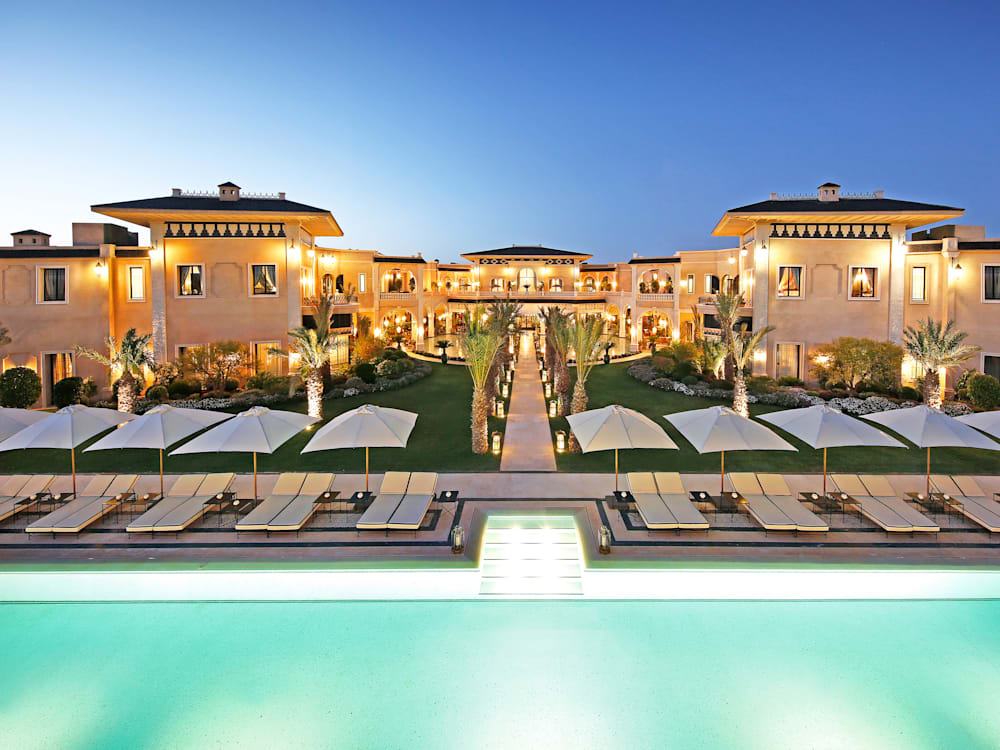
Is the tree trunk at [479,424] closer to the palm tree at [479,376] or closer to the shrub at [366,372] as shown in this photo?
A: the palm tree at [479,376]

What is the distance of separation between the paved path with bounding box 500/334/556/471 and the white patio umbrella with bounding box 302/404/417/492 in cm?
350

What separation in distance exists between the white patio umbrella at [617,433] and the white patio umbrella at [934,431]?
449cm

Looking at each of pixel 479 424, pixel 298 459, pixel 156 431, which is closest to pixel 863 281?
pixel 479 424

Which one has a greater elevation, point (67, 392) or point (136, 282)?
point (136, 282)

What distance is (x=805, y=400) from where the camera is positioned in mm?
22531

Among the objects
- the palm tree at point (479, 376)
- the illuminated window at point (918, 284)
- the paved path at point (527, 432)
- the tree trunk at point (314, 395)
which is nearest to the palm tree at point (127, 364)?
the tree trunk at point (314, 395)

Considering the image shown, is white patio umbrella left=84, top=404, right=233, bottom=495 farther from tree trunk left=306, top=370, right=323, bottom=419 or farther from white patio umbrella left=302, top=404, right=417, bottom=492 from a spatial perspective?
tree trunk left=306, top=370, right=323, bottom=419

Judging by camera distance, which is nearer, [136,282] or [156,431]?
[156,431]

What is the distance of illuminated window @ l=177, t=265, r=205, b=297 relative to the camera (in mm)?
26312

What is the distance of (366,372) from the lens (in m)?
26.3

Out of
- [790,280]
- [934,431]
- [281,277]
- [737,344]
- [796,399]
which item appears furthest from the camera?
[790,280]

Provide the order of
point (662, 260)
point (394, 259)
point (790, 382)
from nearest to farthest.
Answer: point (790, 382) < point (662, 260) < point (394, 259)

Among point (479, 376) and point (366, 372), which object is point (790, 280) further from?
point (366, 372)

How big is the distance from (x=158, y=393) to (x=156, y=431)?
12.4m
